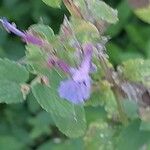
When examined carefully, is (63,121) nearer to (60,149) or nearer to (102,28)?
(102,28)

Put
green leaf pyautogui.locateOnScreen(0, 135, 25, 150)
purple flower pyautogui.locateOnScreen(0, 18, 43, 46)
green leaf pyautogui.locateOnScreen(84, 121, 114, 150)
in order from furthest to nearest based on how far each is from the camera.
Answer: green leaf pyautogui.locateOnScreen(0, 135, 25, 150) → green leaf pyautogui.locateOnScreen(84, 121, 114, 150) → purple flower pyautogui.locateOnScreen(0, 18, 43, 46)

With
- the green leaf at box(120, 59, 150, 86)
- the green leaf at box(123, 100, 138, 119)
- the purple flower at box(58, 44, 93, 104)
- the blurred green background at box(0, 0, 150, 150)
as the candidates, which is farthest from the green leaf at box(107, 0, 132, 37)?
the purple flower at box(58, 44, 93, 104)

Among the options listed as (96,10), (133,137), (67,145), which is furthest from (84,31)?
(67,145)

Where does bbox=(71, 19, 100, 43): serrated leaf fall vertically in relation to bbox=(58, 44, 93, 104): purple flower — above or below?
below

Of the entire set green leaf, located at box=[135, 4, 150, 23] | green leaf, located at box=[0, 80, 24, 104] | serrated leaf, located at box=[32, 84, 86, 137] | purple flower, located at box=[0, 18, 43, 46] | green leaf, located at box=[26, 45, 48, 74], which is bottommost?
Answer: green leaf, located at box=[135, 4, 150, 23]

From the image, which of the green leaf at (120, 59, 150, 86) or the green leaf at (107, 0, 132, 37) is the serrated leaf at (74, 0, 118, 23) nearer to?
the green leaf at (120, 59, 150, 86)

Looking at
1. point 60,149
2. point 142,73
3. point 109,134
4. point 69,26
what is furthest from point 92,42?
point 60,149

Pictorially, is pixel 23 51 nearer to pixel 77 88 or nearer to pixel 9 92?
pixel 9 92
